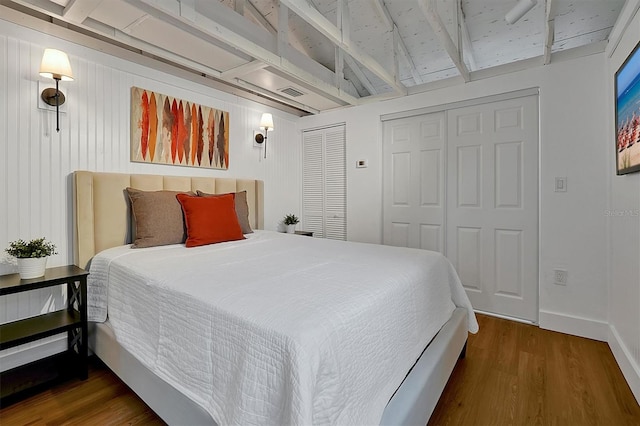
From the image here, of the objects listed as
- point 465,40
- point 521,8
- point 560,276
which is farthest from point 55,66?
point 560,276

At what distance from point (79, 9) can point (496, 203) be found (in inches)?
134

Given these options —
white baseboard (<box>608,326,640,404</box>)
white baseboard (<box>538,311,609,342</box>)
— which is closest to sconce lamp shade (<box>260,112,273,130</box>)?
white baseboard (<box>538,311,609,342</box>)

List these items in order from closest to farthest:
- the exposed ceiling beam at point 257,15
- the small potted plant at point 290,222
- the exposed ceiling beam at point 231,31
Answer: the exposed ceiling beam at point 231,31 → the exposed ceiling beam at point 257,15 → the small potted plant at point 290,222

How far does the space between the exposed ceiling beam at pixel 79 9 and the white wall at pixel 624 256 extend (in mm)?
3077

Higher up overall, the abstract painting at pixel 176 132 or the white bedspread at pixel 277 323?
the abstract painting at pixel 176 132

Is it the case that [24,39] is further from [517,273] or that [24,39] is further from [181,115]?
[517,273]

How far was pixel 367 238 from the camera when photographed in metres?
3.62

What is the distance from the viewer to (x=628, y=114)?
1.80m

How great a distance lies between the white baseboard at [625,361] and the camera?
168 cm

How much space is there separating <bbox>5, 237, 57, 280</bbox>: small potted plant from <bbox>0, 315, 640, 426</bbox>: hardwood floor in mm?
696

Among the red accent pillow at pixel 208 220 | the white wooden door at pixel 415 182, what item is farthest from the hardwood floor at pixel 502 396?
the white wooden door at pixel 415 182

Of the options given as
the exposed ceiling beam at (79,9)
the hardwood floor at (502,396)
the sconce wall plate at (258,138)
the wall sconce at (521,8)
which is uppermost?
the wall sconce at (521,8)

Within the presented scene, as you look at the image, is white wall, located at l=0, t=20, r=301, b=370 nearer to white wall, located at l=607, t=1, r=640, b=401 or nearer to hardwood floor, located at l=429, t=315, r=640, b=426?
hardwood floor, located at l=429, t=315, r=640, b=426

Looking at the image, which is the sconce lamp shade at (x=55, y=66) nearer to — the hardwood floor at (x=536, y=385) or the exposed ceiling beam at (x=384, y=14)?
the exposed ceiling beam at (x=384, y=14)
